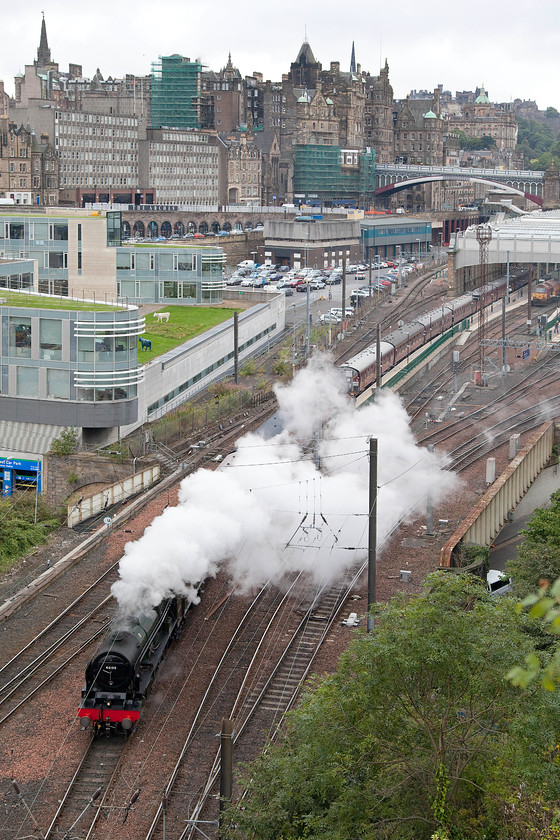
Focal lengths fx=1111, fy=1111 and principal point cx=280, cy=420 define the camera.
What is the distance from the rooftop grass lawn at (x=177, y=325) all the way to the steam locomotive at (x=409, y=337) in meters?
9.47

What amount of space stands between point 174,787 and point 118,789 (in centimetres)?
107

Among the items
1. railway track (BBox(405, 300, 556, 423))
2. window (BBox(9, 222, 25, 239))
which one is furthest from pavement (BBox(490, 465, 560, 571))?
window (BBox(9, 222, 25, 239))

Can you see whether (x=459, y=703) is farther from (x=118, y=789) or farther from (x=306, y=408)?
(x=306, y=408)

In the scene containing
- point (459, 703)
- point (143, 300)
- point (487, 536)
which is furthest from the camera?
point (143, 300)

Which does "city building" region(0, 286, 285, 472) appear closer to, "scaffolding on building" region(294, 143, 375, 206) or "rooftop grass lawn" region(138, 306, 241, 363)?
"rooftop grass lawn" region(138, 306, 241, 363)

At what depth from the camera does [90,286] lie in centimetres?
6059

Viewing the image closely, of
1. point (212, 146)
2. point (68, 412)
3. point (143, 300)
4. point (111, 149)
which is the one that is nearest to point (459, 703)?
point (68, 412)

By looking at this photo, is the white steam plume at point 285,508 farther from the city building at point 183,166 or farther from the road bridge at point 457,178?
the road bridge at point 457,178

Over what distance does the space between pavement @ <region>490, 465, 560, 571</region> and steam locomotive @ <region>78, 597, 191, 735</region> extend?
17802 millimetres

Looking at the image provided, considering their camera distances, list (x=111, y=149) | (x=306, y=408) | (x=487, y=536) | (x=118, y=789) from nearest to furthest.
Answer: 1. (x=118, y=789)
2. (x=487, y=536)
3. (x=306, y=408)
4. (x=111, y=149)

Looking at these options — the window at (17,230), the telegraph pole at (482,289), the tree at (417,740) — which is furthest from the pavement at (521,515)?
the window at (17,230)

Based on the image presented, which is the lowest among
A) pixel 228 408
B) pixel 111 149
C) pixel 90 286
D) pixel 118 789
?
pixel 118 789

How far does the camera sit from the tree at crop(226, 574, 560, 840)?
15.6 m

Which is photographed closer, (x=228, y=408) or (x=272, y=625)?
(x=272, y=625)
